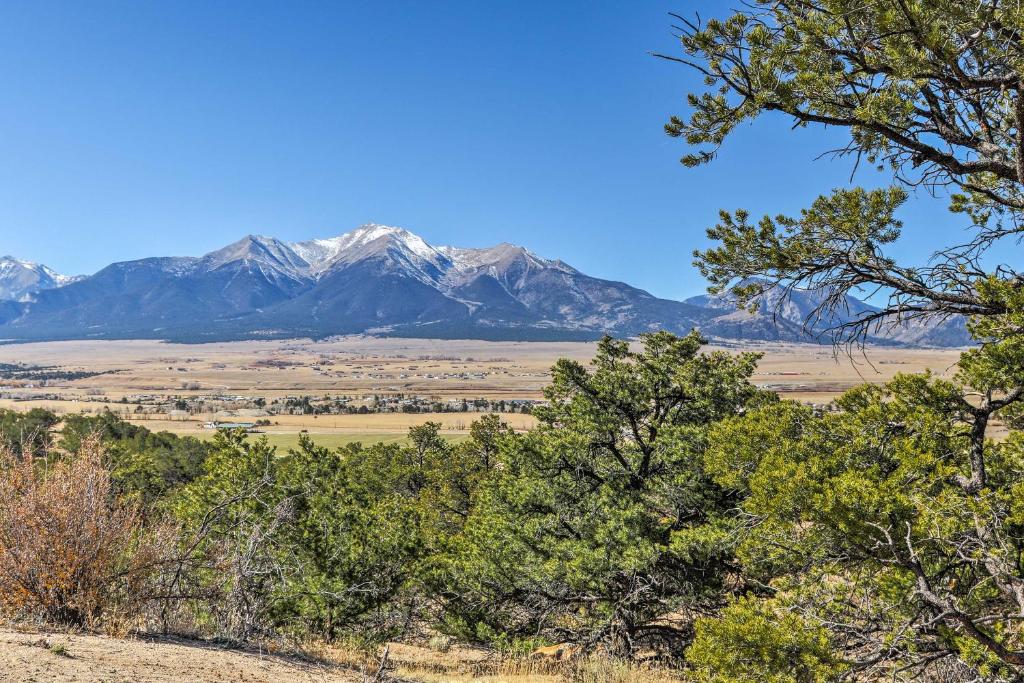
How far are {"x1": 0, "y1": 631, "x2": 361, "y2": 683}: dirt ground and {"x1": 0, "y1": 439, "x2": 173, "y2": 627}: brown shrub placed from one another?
28.6 inches

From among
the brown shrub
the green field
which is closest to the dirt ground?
the brown shrub

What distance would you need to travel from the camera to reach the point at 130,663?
→ 6.79 m

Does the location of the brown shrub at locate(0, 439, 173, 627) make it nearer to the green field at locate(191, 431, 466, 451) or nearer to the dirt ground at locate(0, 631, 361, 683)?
the dirt ground at locate(0, 631, 361, 683)

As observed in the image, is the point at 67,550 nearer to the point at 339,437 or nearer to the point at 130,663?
the point at 130,663

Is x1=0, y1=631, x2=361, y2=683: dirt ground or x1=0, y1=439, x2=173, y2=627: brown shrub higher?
x1=0, y1=439, x2=173, y2=627: brown shrub

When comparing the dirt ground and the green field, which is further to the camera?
the green field

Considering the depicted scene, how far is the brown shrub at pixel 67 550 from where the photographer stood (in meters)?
7.79

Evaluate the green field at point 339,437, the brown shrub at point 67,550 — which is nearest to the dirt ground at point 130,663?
the brown shrub at point 67,550

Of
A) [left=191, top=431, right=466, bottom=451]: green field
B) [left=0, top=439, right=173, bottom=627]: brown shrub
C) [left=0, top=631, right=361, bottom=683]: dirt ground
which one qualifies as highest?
[left=0, top=439, right=173, bottom=627]: brown shrub

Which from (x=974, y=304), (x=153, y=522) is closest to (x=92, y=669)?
(x=153, y=522)

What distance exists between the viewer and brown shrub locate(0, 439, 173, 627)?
779 cm

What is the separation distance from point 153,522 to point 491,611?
10064 millimetres

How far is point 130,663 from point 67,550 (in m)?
2.00

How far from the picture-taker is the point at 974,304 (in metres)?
8.14
